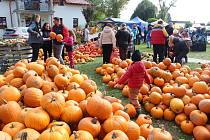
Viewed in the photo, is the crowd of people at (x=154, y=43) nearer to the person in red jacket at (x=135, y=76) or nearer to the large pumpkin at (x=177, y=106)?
the person in red jacket at (x=135, y=76)

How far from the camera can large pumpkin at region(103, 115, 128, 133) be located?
265cm

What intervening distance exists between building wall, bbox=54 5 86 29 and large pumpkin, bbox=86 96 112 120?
41.6 meters

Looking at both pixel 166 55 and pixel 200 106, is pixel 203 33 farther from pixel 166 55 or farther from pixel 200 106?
pixel 200 106

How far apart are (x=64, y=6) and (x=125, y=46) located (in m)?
34.3

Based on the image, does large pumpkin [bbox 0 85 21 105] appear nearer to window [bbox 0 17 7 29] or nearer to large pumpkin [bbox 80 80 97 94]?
large pumpkin [bbox 80 80 97 94]

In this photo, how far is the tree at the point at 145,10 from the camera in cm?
5225

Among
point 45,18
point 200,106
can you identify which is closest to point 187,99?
point 200,106

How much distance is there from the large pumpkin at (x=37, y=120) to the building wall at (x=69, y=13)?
4168 cm

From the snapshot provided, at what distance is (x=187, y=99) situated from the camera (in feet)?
18.3

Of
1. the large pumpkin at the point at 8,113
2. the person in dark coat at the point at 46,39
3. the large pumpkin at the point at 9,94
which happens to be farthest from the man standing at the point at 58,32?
the large pumpkin at the point at 8,113

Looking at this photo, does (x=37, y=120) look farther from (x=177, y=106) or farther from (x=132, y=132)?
(x=177, y=106)

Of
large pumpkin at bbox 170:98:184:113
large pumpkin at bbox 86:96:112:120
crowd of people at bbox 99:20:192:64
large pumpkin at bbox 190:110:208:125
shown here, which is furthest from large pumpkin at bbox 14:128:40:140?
crowd of people at bbox 99:20:192:64

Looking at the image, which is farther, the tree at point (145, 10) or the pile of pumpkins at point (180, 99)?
the tree at point (145, 10)

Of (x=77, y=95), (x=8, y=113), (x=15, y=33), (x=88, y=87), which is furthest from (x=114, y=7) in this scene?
(x=8, y=113)
